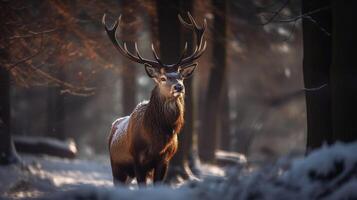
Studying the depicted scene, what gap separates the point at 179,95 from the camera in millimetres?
10898

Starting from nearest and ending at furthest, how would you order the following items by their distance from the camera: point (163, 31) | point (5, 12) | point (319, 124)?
point (319, 124)
point (5, 12)
point (163, 31)

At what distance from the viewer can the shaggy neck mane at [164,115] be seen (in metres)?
11.0

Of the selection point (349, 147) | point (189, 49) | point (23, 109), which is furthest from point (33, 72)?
point (23, 109)

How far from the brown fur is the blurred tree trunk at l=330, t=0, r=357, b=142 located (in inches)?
141

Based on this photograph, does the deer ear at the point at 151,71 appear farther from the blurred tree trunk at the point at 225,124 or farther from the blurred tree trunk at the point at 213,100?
the blurred tree trunk at the point at 225,124

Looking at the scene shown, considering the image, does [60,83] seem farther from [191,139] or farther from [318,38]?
[318,38]

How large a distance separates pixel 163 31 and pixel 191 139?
10.6 feet

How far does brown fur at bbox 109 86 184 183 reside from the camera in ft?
35.4

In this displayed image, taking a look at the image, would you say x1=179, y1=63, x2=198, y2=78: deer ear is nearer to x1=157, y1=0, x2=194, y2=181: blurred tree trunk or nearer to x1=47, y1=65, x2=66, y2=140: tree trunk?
x1=157, y1=0, x2=194, y2=181: blurred tree trunk

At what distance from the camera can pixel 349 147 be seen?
649 centimetres

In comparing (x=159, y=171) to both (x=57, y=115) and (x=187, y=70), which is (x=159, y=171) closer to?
(x=187, y=70)

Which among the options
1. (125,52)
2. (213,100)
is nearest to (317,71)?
(125,52)

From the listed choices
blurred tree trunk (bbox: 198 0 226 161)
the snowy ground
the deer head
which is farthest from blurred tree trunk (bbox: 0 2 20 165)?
blurred tree trunk (bbox: 198 0 226 161)

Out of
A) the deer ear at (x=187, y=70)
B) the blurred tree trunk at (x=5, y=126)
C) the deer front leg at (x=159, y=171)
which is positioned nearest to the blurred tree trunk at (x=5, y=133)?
the blurred tree trunk at (x=5, y=126)
